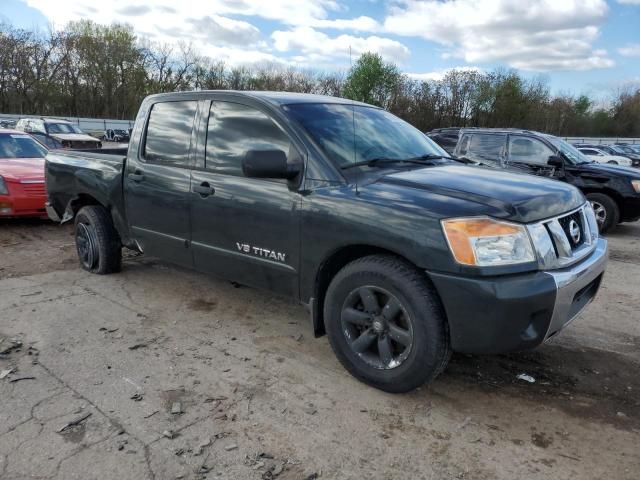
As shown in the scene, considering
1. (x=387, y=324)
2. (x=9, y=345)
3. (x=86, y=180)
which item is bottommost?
(x=9, y=345)

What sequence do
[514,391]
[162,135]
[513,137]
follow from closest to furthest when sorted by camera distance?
[514,391], [162,135], [513,137]

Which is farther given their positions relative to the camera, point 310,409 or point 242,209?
point 242,209

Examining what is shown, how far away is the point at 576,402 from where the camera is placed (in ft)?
10.0

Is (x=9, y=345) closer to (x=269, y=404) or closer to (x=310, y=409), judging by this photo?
(x=269, y=404)

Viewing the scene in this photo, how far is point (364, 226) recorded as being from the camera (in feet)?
9.74

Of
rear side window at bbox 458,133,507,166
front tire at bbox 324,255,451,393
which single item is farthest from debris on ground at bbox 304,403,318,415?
rear side window at bbox 458,133,507,166

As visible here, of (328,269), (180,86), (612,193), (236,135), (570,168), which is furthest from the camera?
(180,86)

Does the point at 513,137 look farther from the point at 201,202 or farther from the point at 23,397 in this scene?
the point at 23,397

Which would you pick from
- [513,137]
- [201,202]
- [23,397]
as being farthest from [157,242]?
[513,137]

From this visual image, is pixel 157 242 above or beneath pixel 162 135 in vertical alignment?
beneath

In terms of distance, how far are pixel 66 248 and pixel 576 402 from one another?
619cm

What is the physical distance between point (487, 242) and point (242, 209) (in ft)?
5.85

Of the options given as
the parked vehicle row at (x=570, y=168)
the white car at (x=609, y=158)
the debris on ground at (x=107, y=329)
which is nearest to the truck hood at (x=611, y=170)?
the parked vehicle row at (x=570, y=168)

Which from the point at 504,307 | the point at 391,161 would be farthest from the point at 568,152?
the point at 504,307
